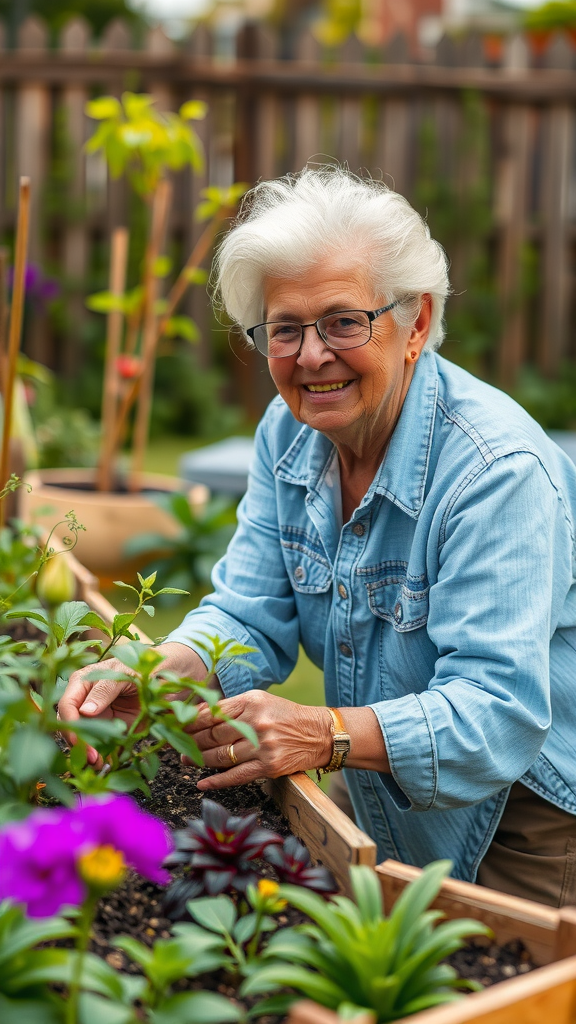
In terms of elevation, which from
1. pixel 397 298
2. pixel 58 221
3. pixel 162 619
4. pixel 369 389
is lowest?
pixel 162 619

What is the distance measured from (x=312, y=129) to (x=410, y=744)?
18.3ft

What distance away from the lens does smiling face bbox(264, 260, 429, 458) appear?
1585mm

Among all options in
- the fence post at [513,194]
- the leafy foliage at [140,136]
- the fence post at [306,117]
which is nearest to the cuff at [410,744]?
the leafy foliage at [140,136]

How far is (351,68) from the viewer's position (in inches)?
247

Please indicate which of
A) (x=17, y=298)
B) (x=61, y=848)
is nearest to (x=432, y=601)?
(x=61, y=848)

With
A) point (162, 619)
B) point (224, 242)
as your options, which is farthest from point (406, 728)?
point (162, 619)

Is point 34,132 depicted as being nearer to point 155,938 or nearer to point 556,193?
point 556,193

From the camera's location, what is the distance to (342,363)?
1623mm

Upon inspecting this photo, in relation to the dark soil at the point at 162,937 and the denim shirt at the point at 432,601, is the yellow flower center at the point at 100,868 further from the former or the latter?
the denim shirt at the point at 432,601

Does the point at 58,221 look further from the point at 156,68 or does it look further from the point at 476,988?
the point at 476,988

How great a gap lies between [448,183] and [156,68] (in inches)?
73.8

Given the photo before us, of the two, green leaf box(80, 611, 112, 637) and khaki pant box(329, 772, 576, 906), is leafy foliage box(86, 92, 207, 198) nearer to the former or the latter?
green leaf box(80, 611, 112, 637)

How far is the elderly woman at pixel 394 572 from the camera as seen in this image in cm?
144

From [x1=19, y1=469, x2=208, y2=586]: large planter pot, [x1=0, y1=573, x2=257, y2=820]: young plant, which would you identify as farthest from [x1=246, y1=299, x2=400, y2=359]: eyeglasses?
[x1=19, y1=469, x2=208, y2=586]: large planter pot
